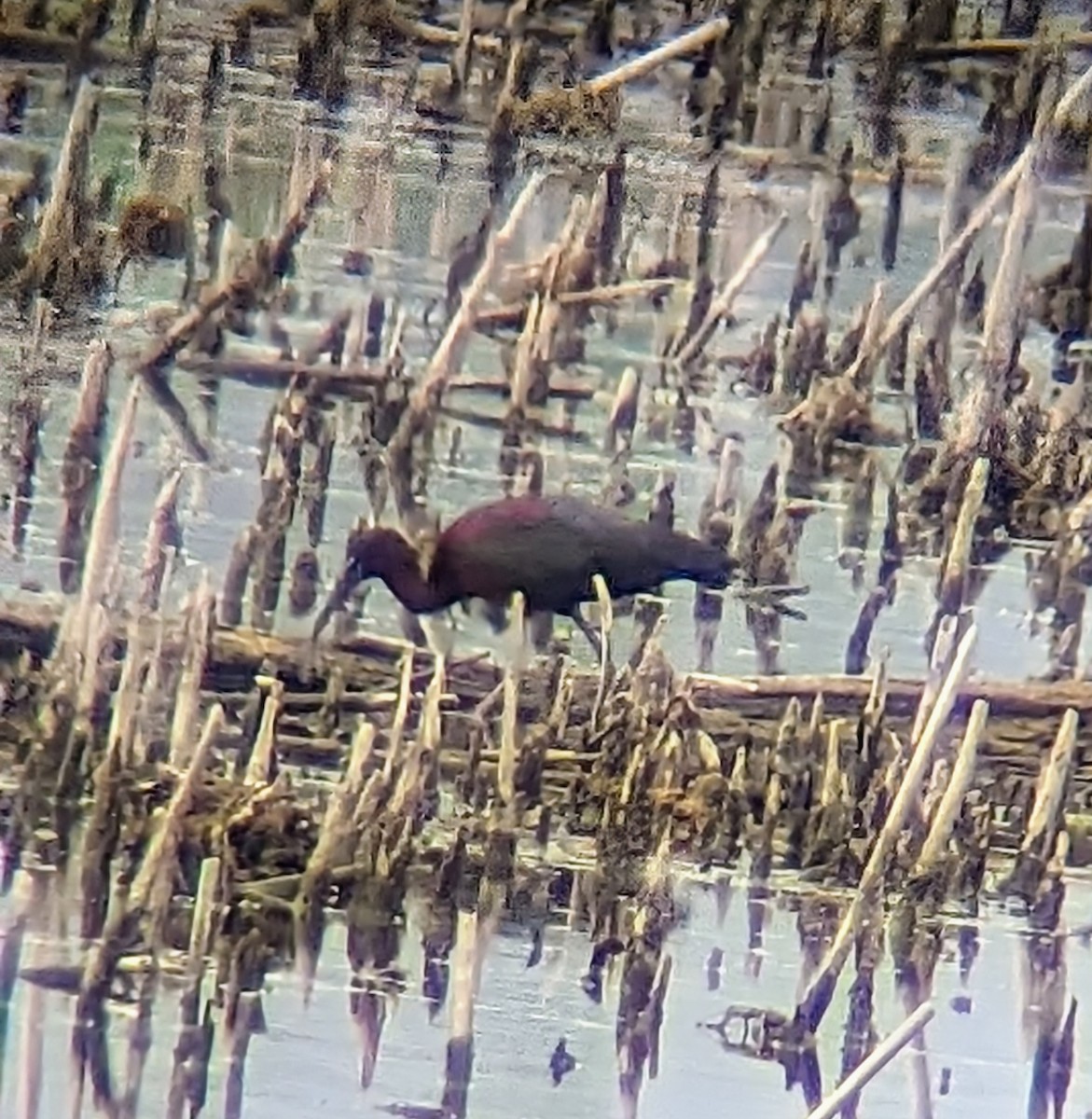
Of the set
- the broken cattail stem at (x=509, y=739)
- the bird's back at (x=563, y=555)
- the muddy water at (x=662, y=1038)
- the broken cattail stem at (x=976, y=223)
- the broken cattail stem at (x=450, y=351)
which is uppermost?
the broken cattail stem at (x=976, y=223)

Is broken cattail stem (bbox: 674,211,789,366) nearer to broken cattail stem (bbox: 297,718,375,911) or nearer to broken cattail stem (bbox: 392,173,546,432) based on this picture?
broken cattail stem (bbox: 392,173,546,432)

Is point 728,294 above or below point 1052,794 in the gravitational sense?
above

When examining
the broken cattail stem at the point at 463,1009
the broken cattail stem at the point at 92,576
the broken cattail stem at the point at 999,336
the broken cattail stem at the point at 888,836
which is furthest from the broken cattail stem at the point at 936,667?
the broken cattail stem at the point at 92,576

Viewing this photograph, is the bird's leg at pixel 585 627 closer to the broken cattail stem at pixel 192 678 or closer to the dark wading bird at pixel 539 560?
the dark wading bird at pixel 539 560

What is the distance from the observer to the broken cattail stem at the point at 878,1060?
123cm

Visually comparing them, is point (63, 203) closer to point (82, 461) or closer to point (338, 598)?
point (82, 461)

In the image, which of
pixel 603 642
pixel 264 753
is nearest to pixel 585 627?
pixel 603 642

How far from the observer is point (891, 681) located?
1242mm

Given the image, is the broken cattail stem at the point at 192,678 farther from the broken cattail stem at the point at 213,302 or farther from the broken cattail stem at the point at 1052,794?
the broken cattail stem at the point at 1052,794

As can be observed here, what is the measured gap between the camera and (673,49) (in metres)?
1.27

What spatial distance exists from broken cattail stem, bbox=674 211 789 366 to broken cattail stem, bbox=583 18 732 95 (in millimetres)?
134

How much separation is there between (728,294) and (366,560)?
0.31m

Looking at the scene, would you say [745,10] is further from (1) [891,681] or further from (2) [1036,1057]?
(2) [1036,1057]

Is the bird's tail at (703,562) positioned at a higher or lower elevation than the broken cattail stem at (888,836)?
higher
